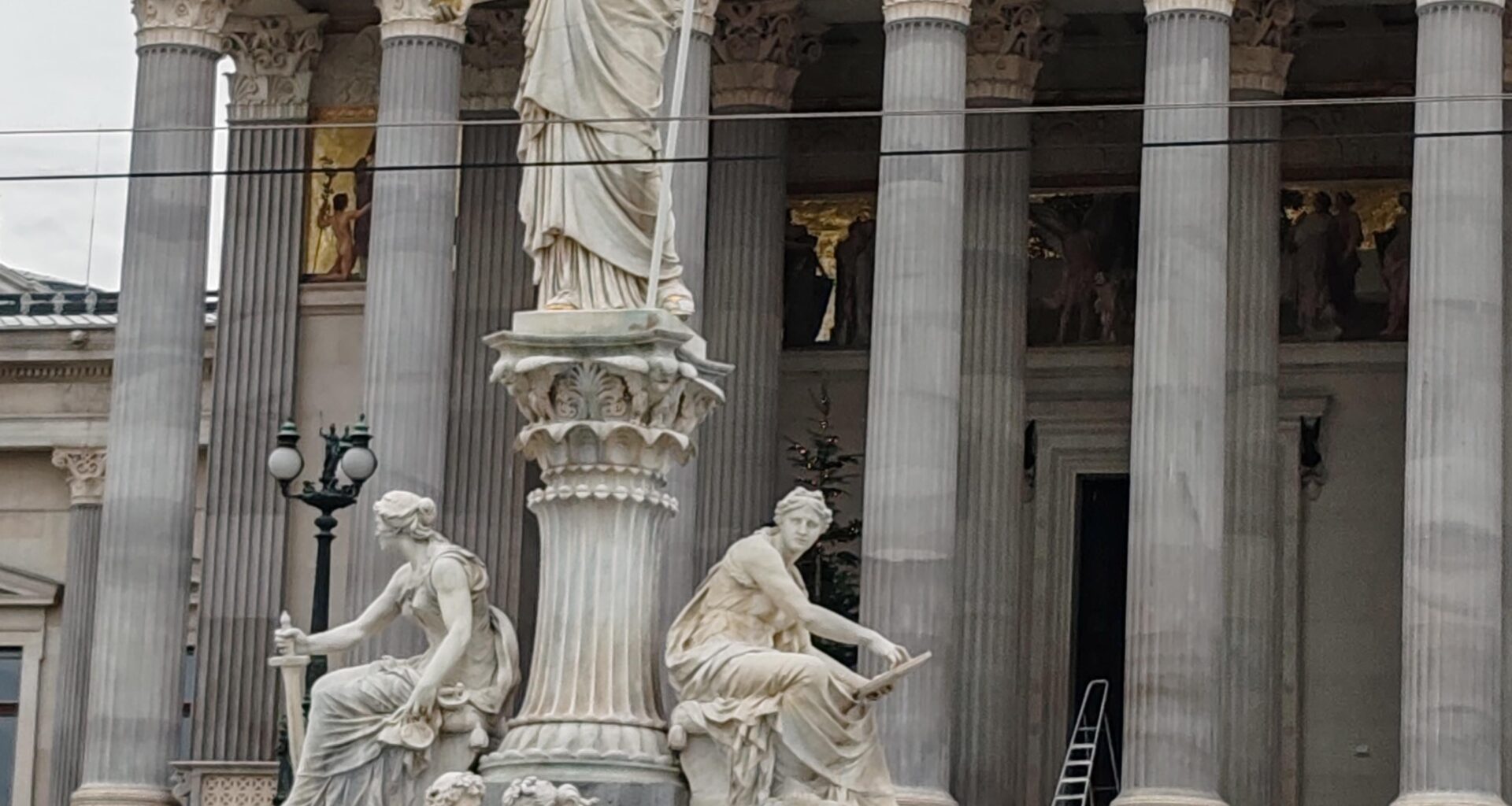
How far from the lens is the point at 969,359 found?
2153 inches

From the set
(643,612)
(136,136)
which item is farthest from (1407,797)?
(643,612)

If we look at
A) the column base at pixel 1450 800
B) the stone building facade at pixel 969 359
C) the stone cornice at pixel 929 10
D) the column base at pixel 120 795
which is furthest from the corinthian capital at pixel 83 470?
the column base at pixel 1450 800

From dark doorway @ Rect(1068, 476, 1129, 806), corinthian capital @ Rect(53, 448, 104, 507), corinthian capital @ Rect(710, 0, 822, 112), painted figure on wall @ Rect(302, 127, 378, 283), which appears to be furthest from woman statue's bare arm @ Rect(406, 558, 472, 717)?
A: corinthian capital @ Rect(53, 448, 104, 507)

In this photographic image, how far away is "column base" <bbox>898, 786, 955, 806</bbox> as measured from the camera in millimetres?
47594

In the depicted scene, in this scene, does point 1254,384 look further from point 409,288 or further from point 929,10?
point 409,288

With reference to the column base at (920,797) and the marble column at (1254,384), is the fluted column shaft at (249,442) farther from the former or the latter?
the marble column at (1254,384)

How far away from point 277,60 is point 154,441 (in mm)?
7627

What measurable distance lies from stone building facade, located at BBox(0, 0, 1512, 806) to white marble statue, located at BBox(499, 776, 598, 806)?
26298mm

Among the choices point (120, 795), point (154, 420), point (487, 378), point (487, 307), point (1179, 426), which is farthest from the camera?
point (487, 307)

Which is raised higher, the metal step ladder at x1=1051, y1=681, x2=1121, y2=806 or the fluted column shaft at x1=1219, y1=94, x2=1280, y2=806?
the fluted column shaft at x1=1219, y1=94, x2=1280, y2=806

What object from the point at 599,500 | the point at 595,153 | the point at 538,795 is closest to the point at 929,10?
the point at 595,153

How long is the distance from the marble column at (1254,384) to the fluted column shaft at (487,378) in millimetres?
9572

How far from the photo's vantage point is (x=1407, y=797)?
1818 inches

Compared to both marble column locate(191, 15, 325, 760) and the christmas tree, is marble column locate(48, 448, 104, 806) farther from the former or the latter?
the christmas tree
